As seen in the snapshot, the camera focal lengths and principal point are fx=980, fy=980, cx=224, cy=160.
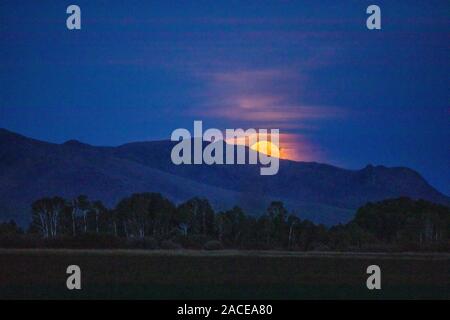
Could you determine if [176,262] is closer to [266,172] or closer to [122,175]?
[266,172]

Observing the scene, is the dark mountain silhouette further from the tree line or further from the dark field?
the dark field

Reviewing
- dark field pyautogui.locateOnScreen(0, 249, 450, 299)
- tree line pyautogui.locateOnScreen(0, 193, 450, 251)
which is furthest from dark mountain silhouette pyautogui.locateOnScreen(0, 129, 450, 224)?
dark field pyautogui.locateOnScreen(0, 249, 450, 299)

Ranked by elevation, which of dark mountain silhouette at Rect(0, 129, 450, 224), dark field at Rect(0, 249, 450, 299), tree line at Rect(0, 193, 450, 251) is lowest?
dark field at Rect(0, 249, 450, 299)

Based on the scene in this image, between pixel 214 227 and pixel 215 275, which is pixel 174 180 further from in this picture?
pixel 215 275

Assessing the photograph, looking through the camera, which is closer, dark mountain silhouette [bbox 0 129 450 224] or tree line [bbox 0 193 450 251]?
dark mountain silhouette [bbox 0 129 450 224]

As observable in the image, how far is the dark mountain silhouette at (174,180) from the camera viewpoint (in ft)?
62.1

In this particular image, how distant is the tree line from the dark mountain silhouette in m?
0.36

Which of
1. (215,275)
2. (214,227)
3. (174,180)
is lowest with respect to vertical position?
(215,275)

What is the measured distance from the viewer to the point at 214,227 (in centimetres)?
2034

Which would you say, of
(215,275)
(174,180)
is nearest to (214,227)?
(174,180)

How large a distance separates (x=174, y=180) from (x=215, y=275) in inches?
182

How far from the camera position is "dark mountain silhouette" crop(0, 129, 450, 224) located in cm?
1894
